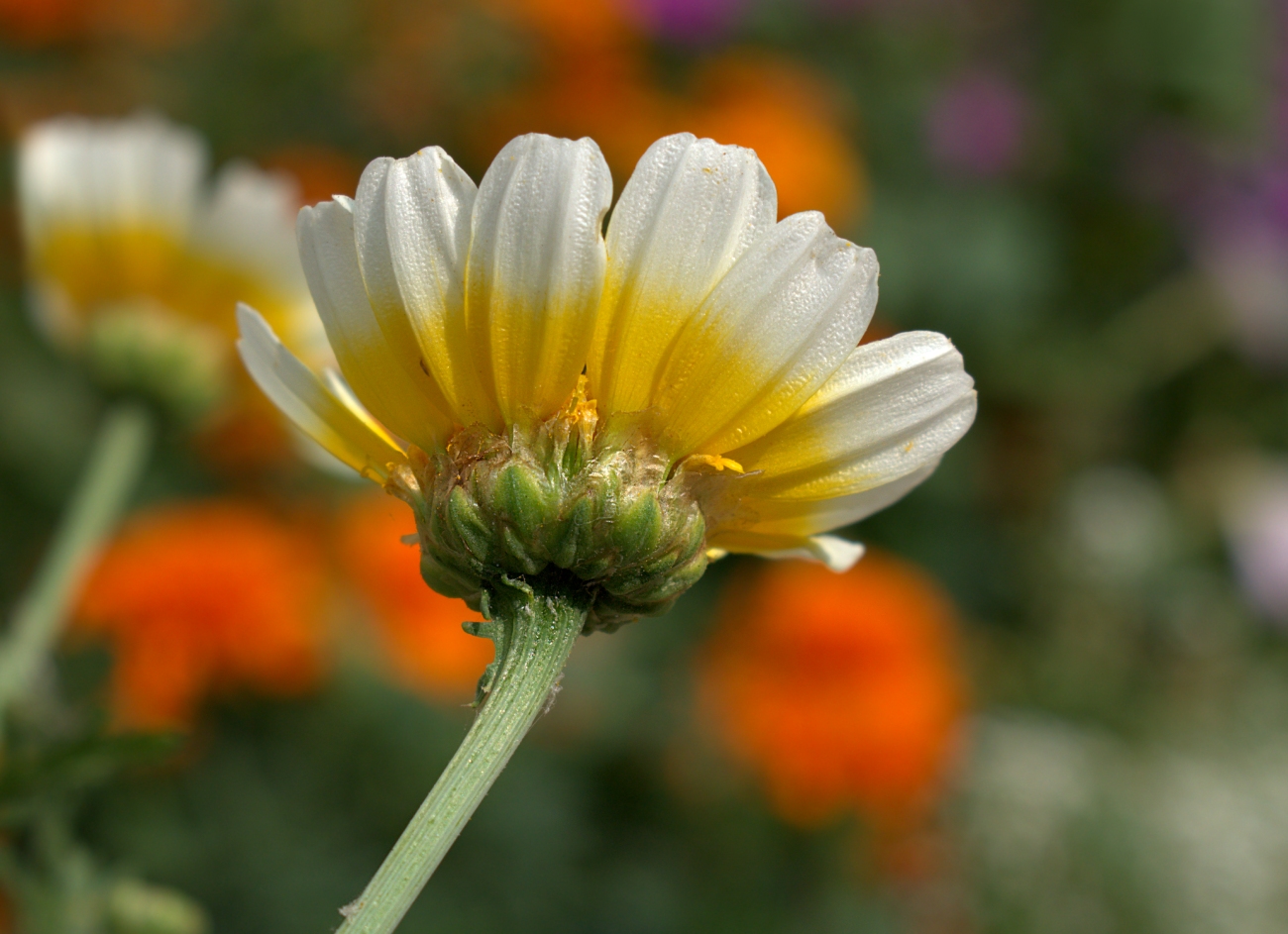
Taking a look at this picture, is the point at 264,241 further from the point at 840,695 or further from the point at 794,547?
the point at 840,695

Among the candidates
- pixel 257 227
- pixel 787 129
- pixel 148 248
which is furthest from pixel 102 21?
pixel 257 227

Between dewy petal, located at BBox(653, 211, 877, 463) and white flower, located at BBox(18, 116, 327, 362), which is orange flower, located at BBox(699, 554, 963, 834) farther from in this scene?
dewy petal, located at BBox(653, 211, 877, 463)

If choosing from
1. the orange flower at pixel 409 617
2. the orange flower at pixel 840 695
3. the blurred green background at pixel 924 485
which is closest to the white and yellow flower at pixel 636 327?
the blurred green background at pixel 924 485

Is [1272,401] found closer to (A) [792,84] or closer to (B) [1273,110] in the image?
(B) [1273,110]

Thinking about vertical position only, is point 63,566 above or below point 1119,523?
below

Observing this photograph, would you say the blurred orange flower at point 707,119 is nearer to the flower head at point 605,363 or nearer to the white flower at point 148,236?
the white flower at point 148,236

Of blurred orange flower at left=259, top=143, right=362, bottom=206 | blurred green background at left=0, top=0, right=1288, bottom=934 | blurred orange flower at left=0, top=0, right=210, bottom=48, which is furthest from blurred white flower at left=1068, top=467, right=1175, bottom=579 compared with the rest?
blurred orange flower at left=0, top=0, right=210, bottom=48

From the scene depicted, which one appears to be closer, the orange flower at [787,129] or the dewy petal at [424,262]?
the dewy petal at [424,262]
